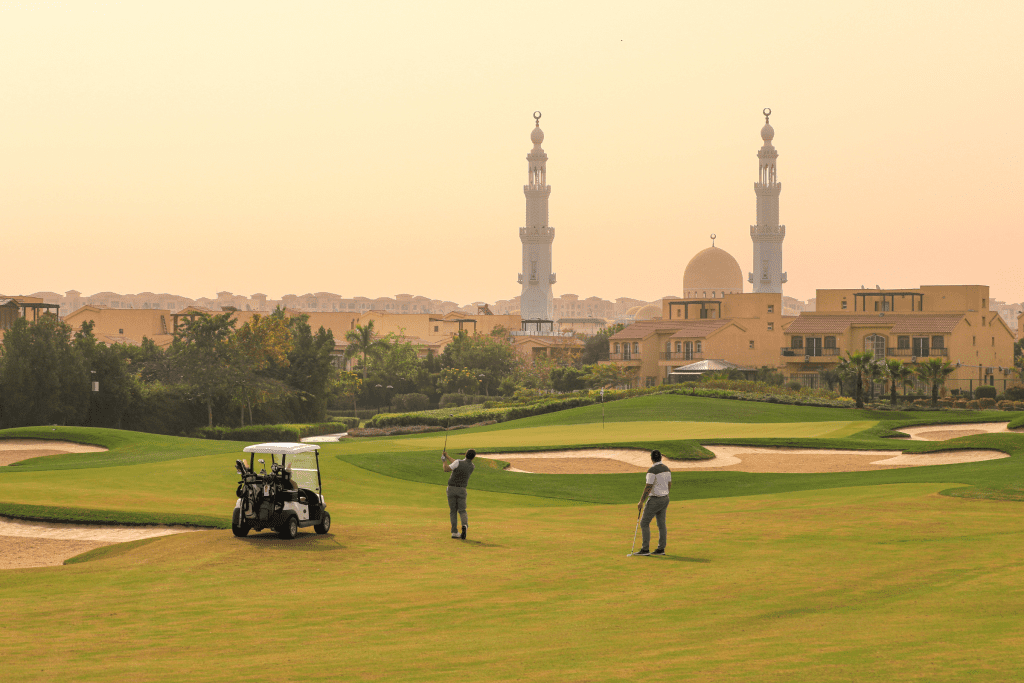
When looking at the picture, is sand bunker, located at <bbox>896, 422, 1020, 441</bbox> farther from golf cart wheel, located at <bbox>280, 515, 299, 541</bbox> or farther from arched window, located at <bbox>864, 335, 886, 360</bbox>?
arched window, located at <bbox>864, 335, 886, 360</bbox>

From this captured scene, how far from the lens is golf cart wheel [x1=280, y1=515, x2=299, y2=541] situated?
2150cm

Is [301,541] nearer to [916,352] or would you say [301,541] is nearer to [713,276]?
[916,352]

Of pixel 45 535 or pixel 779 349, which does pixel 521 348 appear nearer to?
pixel 779 349

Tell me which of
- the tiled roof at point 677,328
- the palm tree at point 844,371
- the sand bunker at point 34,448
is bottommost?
the sand bunker at point 34,448

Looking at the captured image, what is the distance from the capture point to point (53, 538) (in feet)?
76.2

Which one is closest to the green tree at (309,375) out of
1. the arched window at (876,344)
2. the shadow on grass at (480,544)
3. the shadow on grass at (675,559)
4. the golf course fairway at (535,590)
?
the arched window at (876,344)

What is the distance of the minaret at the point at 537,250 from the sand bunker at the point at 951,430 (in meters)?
141

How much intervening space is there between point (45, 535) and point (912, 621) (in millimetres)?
18214

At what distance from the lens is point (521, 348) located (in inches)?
6102

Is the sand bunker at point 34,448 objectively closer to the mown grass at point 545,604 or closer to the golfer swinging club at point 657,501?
the mown grass at point 545,604

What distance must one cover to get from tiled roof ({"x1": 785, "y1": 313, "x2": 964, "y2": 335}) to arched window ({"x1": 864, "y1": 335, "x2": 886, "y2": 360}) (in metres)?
1.15

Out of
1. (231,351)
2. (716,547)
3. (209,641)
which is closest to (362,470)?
(716,547)

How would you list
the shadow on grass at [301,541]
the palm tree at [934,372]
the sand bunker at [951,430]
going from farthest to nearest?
the palm tree at [934,372] < the sand bunker at [951,430] < the shadow on grass at [301,541]

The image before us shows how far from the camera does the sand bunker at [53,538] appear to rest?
21.3 metres
